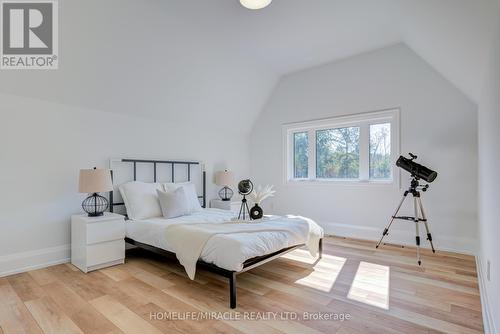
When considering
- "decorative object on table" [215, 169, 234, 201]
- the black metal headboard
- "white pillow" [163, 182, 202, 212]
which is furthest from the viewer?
"decorative object on table" [215, 169, 234, 201]

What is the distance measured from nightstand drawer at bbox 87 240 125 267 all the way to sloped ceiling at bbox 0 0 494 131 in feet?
5.88

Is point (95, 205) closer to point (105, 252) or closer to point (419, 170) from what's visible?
point (105, 252)

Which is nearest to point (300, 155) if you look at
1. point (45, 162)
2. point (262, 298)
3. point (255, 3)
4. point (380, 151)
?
point (380, 151)

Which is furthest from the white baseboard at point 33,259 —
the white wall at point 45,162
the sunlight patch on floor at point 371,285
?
the sunlight patch on floor at point 371,285

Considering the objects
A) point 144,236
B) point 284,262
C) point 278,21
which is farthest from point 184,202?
point 278,21

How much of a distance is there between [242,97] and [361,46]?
6.97 ft

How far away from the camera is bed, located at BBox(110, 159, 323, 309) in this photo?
2.29m

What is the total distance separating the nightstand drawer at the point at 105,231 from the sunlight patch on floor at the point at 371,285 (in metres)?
2.57

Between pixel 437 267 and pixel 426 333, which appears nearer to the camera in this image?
pixel 426 333

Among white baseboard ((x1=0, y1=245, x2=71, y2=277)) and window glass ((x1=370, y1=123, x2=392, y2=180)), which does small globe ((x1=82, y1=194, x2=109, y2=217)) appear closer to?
white baseboard ((x1=0, y1=245, x2=71, y2=277))

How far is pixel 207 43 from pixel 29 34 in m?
1.91

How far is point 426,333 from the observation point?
183cm

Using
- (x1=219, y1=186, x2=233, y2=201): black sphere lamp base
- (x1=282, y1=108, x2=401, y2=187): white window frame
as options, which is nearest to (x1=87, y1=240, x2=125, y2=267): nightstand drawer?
(x1=219, y1=186, x2=233, y2=201): black sphere lamp base

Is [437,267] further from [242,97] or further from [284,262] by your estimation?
[242,97]
